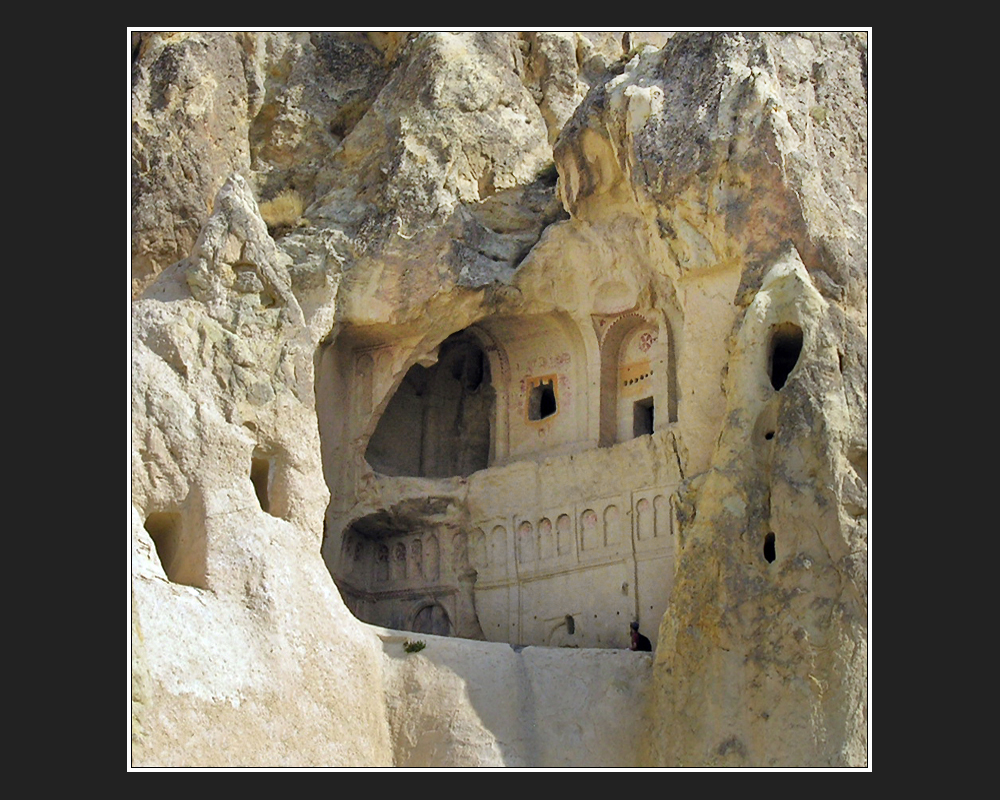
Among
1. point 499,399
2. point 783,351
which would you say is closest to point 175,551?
point 499,399

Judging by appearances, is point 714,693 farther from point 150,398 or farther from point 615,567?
point 150,398

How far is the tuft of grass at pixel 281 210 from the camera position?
87.0 feet

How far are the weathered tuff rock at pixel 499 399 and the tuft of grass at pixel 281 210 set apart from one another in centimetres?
7

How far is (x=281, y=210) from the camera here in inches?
1047

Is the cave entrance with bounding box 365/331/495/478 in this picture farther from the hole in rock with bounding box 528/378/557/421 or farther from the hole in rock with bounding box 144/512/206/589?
the hole in rock with bounding box 144/512/206/589

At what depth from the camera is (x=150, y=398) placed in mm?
21641

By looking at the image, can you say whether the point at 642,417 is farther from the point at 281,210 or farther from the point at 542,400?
the point at 281,210

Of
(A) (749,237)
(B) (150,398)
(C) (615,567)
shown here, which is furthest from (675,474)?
(B) (150,398)

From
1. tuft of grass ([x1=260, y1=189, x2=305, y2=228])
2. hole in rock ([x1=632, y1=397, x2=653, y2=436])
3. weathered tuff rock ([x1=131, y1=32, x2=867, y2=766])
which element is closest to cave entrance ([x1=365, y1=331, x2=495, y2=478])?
weathered tuff rock ([x1=131, y1=32, x2=867, y2=766])

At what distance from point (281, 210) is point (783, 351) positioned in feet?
24.1

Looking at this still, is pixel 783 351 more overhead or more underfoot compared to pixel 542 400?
more overhead

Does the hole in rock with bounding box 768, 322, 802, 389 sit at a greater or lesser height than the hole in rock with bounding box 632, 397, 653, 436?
greater

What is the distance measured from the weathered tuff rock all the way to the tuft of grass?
0.21 ft

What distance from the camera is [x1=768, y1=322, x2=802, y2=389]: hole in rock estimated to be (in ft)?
73.1
